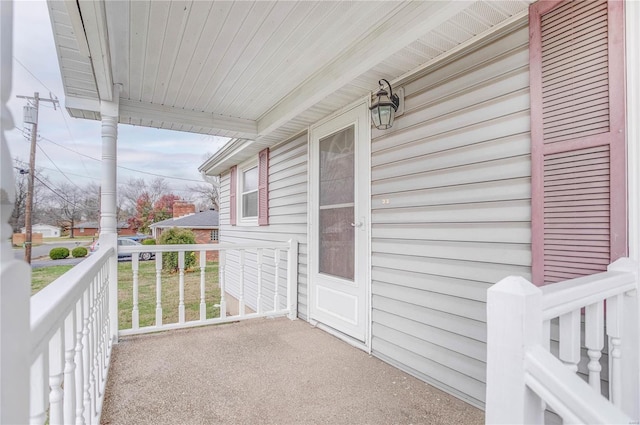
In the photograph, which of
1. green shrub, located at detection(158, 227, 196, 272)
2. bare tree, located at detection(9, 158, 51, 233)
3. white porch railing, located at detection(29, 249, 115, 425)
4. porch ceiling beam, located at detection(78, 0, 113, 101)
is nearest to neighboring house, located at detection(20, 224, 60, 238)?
bare tree, located at detection(9, 158, 51, 233)

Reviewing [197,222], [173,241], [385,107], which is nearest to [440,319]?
[385,107]

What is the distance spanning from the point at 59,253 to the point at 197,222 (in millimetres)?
15124

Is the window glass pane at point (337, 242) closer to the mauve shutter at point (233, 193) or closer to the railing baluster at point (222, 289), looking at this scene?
the railing baluster at point (222, 289)

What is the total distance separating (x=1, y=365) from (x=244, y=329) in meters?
3.22

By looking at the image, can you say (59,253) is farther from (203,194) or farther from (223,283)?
(203,194)

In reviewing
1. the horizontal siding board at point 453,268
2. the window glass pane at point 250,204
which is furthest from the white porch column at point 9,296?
the window glass pane at point 250,204

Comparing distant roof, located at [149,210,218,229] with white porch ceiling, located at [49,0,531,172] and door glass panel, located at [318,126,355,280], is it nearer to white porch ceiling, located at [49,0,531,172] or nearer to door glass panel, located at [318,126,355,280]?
white porch ceiling, located at [49,0,531,172]

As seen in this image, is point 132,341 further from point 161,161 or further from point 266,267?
point 161,161

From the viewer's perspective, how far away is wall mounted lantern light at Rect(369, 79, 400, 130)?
266cm

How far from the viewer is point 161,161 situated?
18141mm

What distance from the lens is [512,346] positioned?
885mm

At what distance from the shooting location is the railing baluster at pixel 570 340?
1097 mm

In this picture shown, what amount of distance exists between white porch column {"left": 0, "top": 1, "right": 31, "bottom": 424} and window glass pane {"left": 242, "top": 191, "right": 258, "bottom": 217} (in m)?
5.24

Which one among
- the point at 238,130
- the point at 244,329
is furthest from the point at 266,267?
the point at 238,130
